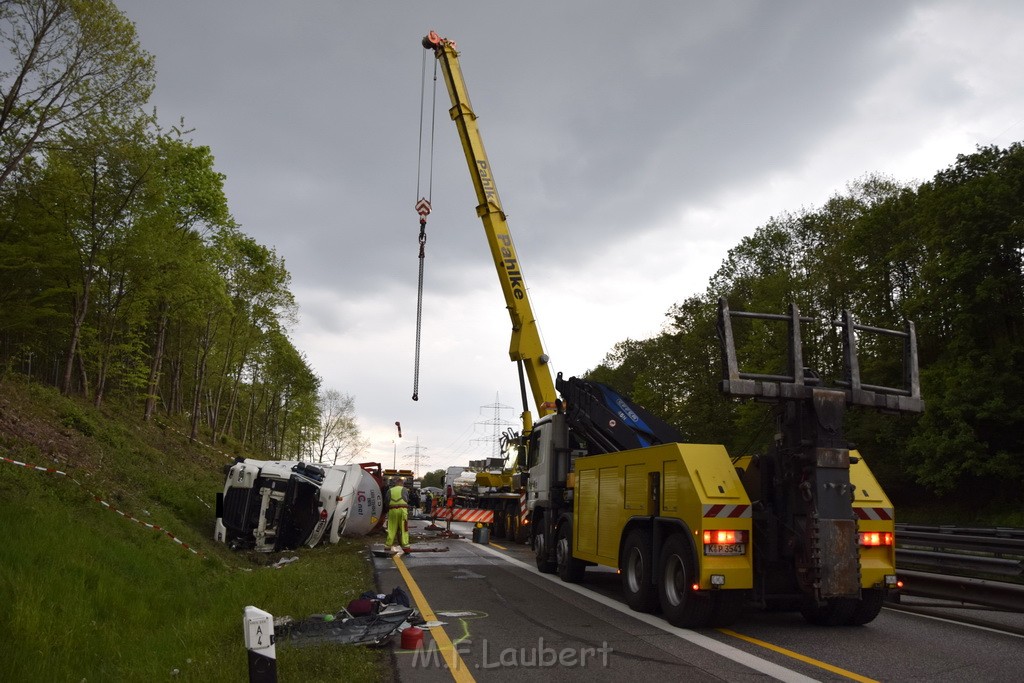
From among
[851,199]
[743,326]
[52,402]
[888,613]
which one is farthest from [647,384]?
[888,613]

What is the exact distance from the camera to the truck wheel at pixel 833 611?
8164 millimetres

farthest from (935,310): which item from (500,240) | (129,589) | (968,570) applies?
(129,589)

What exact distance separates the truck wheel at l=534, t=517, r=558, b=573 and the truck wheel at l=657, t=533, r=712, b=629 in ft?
14.5

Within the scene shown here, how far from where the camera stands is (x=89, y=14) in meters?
18.1

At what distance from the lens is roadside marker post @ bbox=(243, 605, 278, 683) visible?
3.92 m

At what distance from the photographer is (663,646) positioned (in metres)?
7.07

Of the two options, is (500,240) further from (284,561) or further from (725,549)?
(725,549)

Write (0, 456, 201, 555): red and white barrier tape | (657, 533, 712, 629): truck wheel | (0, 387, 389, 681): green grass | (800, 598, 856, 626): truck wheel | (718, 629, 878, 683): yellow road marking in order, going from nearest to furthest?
(718, 629, 878, 683): yellow road marking, (0, 387, 389, 681): green grass, (657, 533, 712, 629): truck wheel, (800, 598, 856, 626): truck wheel, (0, 456, 201, 555): red and white barrier tape

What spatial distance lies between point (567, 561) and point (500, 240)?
33.4 feet

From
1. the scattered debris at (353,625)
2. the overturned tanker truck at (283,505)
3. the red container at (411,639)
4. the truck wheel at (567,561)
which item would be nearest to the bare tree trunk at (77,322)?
the overturned tanker truck at (283,505)

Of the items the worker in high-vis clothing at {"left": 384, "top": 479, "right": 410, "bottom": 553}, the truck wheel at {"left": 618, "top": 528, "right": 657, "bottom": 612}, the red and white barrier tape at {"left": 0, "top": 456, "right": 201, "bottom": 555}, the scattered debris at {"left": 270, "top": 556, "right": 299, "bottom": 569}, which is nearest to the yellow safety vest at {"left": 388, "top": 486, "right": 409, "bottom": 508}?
the worker in high-vis clothing at {"left": 384, "top": 479, "right": 410, "bottom": 553}

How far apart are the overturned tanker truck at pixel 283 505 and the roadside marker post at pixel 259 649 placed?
42.1 feet

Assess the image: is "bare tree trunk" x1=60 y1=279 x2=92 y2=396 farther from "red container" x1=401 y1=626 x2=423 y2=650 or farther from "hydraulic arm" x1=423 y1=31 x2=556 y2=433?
"red container" x1=401 y1=626 x2=423 y2=650

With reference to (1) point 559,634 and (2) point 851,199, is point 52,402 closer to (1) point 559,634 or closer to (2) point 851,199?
(1) point 559,634
